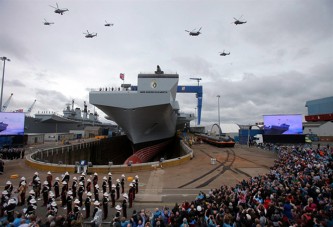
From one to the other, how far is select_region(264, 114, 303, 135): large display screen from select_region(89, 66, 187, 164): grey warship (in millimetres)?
21143

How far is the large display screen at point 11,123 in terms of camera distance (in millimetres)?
31750

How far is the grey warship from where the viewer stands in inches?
910

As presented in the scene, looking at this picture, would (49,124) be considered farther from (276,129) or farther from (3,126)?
(276,129)

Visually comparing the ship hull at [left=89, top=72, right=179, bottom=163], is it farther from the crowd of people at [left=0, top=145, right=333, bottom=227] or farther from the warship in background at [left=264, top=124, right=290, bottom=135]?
the warship in background at [left=264, top=124, right=290, bottom=135]

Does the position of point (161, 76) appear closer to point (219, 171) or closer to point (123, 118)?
point (123, 118)

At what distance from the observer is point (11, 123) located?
32.3 metres

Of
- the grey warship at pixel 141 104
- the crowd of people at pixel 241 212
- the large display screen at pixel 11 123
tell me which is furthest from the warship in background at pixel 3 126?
the crowd of people at pixel 241 212

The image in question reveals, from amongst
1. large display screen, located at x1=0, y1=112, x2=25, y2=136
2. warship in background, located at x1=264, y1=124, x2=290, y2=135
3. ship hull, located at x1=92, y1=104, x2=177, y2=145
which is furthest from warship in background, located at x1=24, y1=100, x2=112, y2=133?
warship in background, located at x1=264, y1=124, x2=290, y2=135

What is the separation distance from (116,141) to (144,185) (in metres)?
43.2

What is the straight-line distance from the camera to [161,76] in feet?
87.4

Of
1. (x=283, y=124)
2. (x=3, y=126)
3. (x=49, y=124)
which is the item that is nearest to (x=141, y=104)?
A: (x=3, y=126)

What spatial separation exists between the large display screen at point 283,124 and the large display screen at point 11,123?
41.0m

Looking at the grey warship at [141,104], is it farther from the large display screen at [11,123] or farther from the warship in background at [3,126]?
the warship in background at [3,126]

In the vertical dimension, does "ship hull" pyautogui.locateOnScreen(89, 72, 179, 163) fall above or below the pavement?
above
